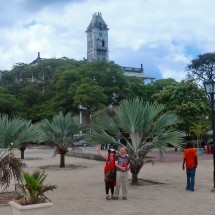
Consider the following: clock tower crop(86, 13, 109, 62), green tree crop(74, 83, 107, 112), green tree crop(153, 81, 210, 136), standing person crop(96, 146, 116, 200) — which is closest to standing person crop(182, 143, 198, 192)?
standing person crop(96, 146, 116, 200)

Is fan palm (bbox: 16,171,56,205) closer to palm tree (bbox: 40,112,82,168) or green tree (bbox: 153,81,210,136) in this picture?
palm tree (bbox: 40,112,82,168)

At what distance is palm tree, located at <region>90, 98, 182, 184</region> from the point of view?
40.7 ft

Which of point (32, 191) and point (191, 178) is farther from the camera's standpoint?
point (191, 178)

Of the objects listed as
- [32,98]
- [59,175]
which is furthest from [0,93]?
[59,175]

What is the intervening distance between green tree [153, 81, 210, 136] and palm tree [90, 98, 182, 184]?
1844cm

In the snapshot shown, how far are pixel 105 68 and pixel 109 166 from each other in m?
42.4

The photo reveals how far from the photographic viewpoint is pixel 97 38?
340ft

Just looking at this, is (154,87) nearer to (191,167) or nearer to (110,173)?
(191,167)

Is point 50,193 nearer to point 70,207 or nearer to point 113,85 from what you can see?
point 70,207

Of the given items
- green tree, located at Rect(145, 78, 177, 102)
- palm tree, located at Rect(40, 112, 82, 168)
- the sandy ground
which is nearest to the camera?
the sandy ground

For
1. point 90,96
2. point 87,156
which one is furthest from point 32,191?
point 90,96

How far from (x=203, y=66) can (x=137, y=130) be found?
4307cm

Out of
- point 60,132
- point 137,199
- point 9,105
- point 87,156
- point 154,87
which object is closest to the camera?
point 137,199

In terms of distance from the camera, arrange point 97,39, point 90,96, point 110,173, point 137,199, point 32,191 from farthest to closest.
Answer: point 97,39, point 90,96, point 137,199, point 110,173, point 32,191
